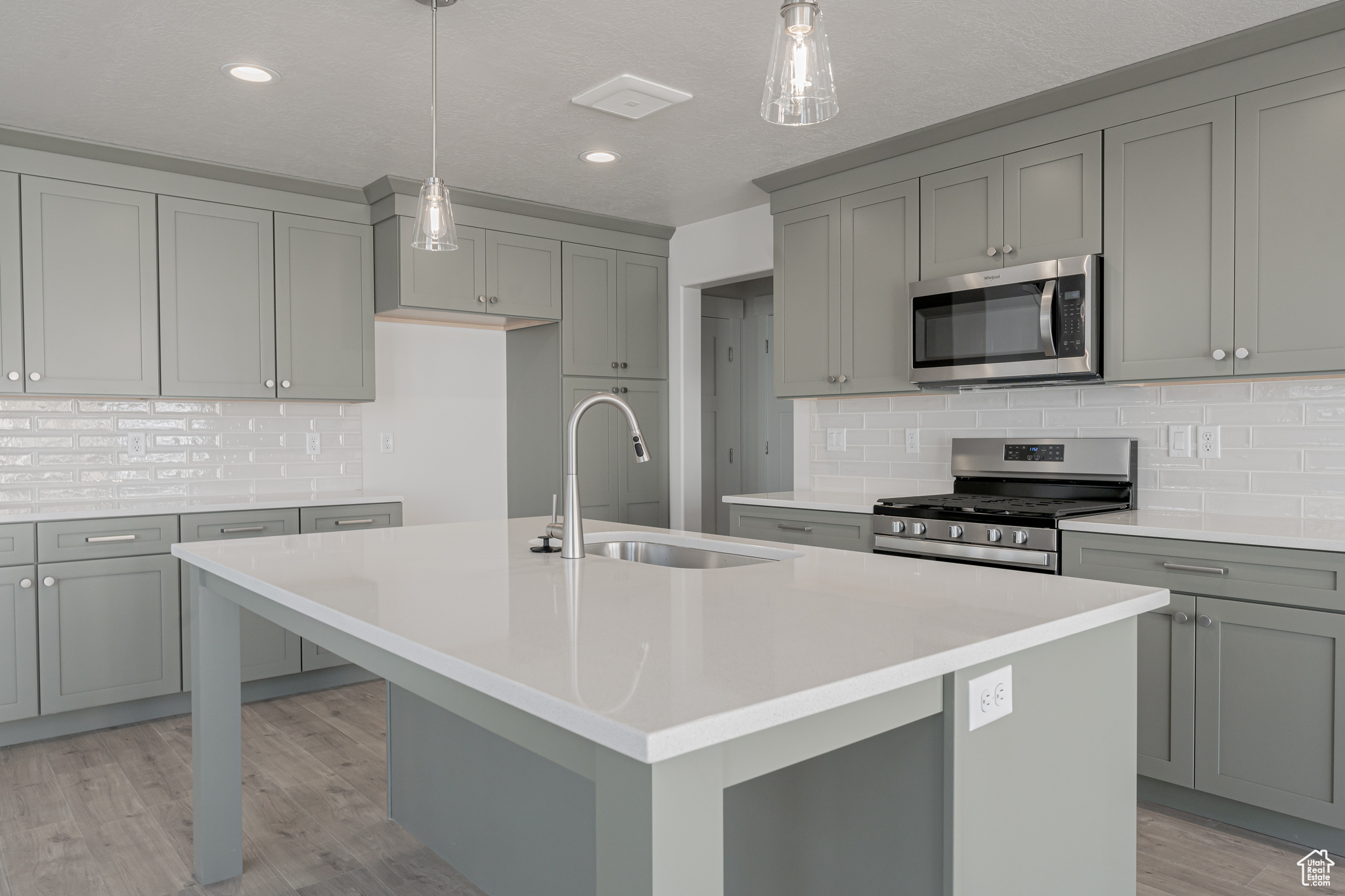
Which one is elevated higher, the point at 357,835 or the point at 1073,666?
the point at 1073,666

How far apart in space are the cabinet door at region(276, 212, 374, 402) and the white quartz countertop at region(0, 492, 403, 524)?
0.50 metres

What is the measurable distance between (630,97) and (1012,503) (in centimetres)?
203

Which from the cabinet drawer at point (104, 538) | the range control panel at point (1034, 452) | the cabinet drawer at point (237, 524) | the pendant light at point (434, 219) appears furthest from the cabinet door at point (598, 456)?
the pendant light at point (434, 219)

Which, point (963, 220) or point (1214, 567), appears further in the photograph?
point (963, 220)

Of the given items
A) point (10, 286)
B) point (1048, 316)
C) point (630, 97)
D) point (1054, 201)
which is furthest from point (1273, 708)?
point (10, 286)

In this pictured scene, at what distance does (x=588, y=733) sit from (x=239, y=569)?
1343 millimetres

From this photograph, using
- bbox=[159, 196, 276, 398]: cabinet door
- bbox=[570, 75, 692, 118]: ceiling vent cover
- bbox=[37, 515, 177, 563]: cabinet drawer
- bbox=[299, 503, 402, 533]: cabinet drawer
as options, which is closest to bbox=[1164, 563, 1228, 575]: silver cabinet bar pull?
bbox=[570, 75, 692, 118]: ceiling vent cover

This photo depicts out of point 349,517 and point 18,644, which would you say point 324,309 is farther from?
point 18,644

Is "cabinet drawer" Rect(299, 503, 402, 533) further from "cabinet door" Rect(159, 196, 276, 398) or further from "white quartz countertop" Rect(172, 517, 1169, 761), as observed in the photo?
"white quartz countertop" Rect(172, 517, 1169, 761)

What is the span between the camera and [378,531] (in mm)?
2621

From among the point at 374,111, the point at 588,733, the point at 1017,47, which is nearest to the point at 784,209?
the point at 1017,47

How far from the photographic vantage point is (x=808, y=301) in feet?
13.3

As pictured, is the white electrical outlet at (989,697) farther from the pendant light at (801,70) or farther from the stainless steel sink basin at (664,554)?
the stainless steel sink basin at (664,554)

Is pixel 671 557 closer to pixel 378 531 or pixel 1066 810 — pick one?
pixel 378 531
